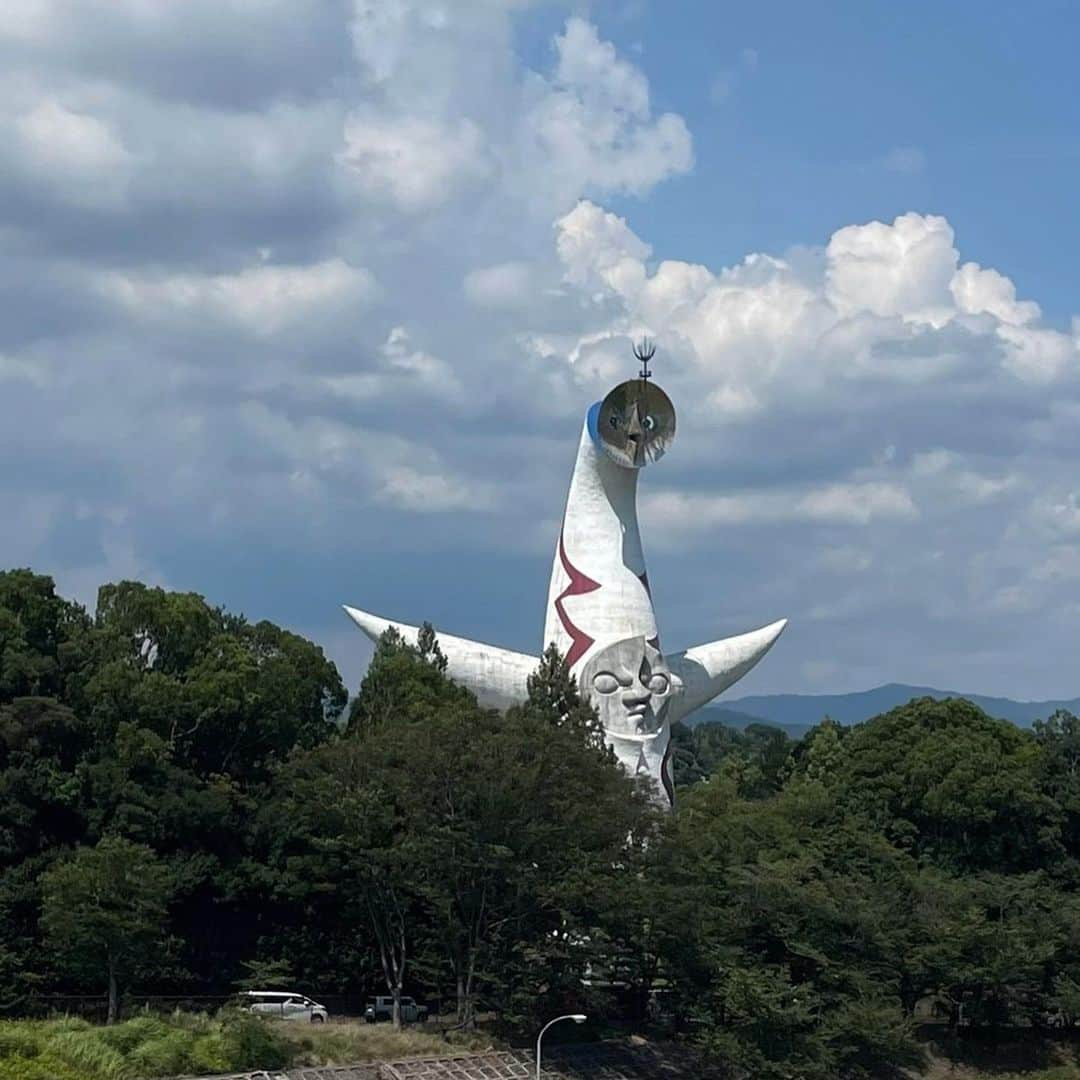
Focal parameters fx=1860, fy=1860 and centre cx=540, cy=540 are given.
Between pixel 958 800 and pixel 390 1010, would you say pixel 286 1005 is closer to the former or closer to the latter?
pixel 390 1010

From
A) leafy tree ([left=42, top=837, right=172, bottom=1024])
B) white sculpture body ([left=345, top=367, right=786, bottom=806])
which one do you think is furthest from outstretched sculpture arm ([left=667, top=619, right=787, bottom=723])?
leafy tree ([left=42, top=837, right=172, bottom=1024])

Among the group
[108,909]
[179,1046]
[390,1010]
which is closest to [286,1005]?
[390,1010]

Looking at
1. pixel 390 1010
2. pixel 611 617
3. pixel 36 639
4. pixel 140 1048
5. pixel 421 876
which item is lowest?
pixel 140 1048

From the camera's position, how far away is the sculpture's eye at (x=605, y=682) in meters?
40.2

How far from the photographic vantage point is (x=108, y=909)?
29.5 meters

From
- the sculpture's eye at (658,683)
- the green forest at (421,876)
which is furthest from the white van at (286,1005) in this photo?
the sculpture's eye at (658,683)

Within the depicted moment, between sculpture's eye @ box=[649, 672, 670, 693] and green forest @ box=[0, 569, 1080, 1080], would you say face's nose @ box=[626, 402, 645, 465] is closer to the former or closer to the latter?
sculpture's eye @ box=[649, 672, 670, 693]

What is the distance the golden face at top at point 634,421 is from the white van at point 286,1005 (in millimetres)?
14244

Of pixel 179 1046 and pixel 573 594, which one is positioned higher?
pixel 573 594

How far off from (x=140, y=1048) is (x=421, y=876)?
604cm

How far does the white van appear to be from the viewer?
3206 cm

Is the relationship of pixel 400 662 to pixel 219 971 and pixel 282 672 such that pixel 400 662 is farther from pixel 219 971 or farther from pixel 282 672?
pixel 219 971

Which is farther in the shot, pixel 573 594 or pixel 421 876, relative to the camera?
pixel 573 594

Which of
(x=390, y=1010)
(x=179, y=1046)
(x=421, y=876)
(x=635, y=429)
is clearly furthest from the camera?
(x=635, y=429)
